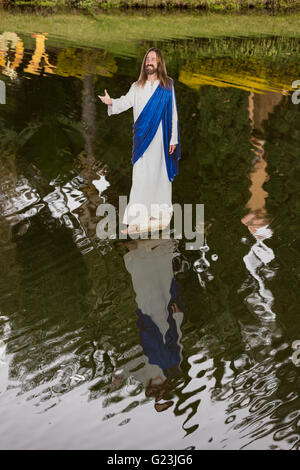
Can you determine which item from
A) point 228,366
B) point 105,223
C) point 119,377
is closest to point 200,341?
point 228,366

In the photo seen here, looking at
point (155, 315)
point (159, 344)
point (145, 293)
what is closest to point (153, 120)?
point (145, 293)

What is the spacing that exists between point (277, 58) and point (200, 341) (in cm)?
1409

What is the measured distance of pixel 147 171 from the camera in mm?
8000

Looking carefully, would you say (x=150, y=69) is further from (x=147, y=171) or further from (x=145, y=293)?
(x=145, y=293)

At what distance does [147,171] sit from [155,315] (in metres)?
2.06

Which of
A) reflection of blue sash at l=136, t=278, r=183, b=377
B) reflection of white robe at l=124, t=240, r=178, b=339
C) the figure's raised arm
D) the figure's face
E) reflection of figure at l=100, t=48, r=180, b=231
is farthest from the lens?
the figure's raised arm

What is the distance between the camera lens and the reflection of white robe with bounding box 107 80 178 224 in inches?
307

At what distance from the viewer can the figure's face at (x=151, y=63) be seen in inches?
291

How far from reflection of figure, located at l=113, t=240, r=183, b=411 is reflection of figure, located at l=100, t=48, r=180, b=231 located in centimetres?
44

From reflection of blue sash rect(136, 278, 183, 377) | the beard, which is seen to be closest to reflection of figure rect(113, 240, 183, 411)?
reflection of blue sash rect(136, 278, 183, 377)

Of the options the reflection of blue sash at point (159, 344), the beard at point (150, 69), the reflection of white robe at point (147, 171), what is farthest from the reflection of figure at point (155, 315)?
the beard at point (150, 69)

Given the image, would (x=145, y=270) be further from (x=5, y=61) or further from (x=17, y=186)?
(x=5, y=61)

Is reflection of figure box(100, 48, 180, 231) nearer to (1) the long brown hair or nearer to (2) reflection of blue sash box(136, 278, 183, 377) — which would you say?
(1) the long brown hair

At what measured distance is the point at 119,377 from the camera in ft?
18.0
